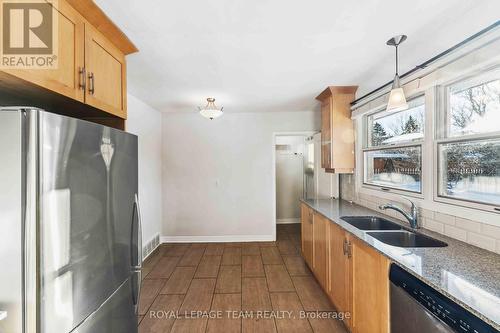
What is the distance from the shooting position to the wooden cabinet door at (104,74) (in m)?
1.42

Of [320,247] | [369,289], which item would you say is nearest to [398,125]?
[320,247]

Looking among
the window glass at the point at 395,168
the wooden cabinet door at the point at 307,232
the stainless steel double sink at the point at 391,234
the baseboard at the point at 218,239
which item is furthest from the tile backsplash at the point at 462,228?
the baseboard at the point at 218,239

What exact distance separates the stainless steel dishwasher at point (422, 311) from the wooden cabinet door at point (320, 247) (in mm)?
1057

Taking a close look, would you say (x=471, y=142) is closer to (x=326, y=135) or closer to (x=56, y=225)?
(x=326, y=135)

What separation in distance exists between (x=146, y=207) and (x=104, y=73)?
250cm

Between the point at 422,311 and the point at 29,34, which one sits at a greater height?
the point at 29,34

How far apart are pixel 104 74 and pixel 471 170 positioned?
2.69 meters

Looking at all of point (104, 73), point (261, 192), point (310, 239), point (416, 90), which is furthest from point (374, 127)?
point (104, 73)

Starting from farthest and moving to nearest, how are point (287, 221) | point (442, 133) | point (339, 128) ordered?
point (287, 221) < point (339, 128) < point (442, 133)

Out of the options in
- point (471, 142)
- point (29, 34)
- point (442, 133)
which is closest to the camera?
point (29, 34)

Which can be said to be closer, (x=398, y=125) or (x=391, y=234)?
(x=391, y=234)

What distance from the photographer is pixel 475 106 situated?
1693mm

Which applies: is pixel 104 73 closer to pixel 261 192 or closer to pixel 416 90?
pixel 416 90

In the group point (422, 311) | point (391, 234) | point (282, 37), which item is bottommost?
point (422, 311)
